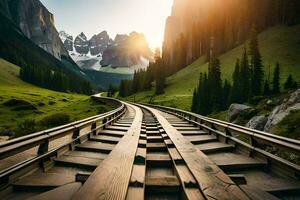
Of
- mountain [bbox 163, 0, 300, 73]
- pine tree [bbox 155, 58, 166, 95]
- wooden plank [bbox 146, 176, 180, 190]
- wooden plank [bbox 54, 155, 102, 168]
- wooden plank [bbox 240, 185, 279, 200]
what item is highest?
mountain [bbox 163, 0, 300, 73]

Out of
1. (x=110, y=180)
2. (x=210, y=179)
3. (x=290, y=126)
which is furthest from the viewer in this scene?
(x=290, y=126)

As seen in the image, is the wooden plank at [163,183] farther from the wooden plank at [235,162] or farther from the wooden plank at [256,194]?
the wooden plank at [235,162]

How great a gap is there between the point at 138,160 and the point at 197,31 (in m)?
163

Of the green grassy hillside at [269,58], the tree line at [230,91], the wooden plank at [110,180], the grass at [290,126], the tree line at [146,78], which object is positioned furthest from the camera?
the tree line at [146,78]

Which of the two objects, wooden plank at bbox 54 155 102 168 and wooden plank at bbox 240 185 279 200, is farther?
wooden plank at bbox 54 155 102 168

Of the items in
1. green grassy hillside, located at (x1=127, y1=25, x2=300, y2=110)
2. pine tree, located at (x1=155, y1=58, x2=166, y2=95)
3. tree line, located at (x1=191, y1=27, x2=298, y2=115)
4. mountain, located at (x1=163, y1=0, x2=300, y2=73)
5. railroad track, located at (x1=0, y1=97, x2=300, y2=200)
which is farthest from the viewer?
mountain, located at (x1=163, y1=0, x2=300, y2=73)

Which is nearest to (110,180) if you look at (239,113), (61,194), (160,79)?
(61,194)

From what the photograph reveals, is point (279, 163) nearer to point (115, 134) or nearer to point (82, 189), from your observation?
point (82, 189)

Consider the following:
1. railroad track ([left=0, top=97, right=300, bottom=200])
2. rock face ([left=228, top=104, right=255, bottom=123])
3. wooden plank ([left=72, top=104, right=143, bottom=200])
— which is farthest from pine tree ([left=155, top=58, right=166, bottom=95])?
wooden plank ([left=72, top=104, right=143, bottom=200])

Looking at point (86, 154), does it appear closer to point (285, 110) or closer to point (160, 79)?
point (285, 110)

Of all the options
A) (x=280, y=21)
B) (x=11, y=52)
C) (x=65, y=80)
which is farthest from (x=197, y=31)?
(x=11, y=52)

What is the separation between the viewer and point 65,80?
144 m

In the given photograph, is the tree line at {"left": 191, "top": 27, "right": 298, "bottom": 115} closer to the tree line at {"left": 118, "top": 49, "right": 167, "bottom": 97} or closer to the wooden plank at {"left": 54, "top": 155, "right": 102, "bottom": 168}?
the tree line at {"left": 118, "top": 49, "right": 167, "bottom": 97}

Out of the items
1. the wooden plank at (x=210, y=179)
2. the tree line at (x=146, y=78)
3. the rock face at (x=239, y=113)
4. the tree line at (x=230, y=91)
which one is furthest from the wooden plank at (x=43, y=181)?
the tree line at (x=146, y=78)
